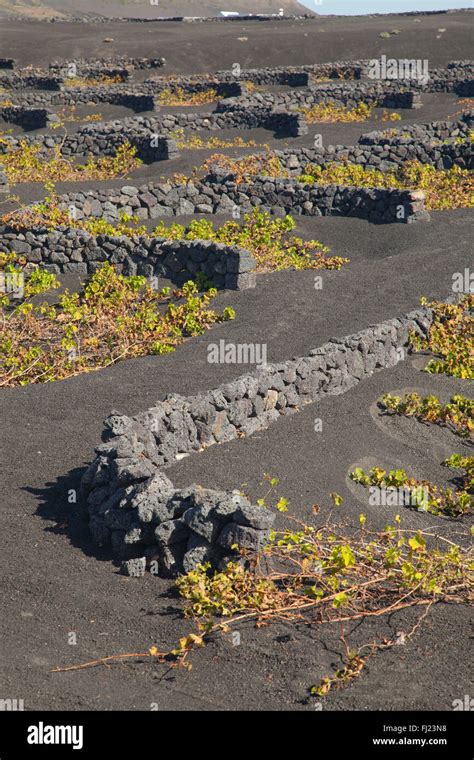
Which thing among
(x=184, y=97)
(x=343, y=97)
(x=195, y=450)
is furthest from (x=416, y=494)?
(x=184, y=97)

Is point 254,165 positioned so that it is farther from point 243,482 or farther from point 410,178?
point 243,482

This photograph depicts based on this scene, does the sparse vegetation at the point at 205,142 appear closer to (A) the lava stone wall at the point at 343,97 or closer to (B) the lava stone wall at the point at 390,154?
(B) the lava stone wall at the point at 390,154

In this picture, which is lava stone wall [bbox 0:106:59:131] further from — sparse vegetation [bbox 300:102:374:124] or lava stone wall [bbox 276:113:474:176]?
lava stone wall [bbox 276:113:474:176]

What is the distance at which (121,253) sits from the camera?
2017 cm

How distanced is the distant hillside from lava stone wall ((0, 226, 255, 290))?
76086 mm

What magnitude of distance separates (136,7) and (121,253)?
3995 inches

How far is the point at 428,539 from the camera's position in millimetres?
10180

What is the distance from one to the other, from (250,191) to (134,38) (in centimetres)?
3654

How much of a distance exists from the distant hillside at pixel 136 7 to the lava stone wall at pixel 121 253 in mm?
76086

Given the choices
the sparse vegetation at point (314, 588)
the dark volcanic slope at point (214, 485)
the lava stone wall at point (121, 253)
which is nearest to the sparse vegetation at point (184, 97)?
the lava stone wall at point (121, 253)

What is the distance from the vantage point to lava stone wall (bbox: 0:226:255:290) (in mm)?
19172

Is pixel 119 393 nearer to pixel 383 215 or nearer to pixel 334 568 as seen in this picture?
pixel 334 568

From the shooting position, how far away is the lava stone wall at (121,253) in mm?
19172

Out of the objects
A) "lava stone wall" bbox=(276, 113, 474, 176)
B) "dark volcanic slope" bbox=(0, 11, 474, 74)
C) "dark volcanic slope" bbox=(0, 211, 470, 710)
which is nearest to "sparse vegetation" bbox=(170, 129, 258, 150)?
"lava stone wall" bbox=(276, 113, 474, 176)
